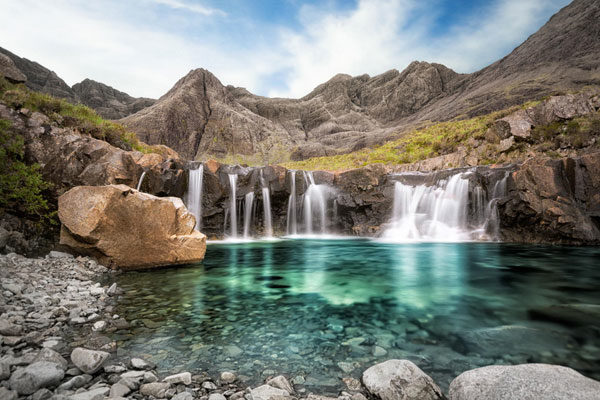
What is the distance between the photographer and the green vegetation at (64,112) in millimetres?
10555

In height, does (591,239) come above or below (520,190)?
below

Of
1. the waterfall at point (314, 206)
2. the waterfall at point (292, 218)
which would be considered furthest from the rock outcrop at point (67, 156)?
the waterfall at point (314, 206)

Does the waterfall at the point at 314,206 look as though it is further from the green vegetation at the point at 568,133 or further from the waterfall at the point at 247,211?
the green vegetation at the point at 568,133

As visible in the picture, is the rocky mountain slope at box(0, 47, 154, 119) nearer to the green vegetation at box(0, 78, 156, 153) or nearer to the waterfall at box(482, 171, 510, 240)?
the green vegetation at box(0, 78, 156, 153)

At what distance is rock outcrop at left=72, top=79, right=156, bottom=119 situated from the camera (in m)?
59.8

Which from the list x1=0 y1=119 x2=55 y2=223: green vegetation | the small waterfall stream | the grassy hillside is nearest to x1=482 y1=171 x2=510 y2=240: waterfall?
the grassy hillside

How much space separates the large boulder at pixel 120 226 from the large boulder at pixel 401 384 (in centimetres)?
728

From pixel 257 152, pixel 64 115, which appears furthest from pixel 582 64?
pixel 64 115

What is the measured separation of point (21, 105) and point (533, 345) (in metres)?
16.7

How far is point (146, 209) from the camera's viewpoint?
779 cm

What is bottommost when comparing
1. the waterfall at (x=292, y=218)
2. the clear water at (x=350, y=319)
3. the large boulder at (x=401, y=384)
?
the clear water at (x=350, y=319)

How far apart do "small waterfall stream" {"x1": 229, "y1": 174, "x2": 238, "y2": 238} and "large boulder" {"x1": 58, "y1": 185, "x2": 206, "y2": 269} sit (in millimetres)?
10145

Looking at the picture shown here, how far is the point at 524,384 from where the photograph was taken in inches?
87.5

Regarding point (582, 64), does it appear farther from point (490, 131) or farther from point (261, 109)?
point (261, 109)
